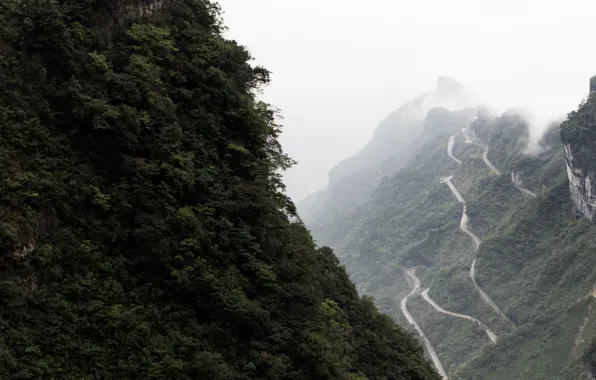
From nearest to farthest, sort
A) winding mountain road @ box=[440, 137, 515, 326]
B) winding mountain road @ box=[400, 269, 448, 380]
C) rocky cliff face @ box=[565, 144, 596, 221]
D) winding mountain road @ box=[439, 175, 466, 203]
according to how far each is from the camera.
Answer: winding mountain road @ box=[400, 269, 448, 380] → rocky cliff face @ box=[565, 144, 596, 221] → winding mountain road @ box=[440, 137, 515, 326] → winding mountain road @ box=[439, 175, 466, 203]

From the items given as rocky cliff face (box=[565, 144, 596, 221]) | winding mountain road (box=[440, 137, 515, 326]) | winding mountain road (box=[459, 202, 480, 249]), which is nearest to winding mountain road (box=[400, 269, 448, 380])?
winding mountain road (box=[440, 137, 515, 326])

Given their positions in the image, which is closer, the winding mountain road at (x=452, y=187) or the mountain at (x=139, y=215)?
the mountain at (x=139, y=215)

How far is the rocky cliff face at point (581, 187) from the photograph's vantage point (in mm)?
57375

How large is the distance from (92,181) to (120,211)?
0.82 meters

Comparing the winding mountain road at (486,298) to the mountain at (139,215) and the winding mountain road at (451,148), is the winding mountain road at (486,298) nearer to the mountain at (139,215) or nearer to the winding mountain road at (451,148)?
the winding mountain road at (451,148)

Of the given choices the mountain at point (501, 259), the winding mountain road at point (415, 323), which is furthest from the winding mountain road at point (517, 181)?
the winding mountain road at point (415, 323)

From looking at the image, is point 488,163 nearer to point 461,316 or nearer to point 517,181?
point 517,181

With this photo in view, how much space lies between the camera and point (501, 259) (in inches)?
2694

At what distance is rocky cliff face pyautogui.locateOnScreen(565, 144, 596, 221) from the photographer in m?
57.4

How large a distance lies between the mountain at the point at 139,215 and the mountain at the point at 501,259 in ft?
125

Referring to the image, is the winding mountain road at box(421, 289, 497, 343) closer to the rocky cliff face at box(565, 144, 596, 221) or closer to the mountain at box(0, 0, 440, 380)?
the rocky cliff face at box(565, 144, 596, 221)

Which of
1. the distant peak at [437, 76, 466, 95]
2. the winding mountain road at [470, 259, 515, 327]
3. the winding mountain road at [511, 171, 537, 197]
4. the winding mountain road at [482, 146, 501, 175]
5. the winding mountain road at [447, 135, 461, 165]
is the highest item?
the distant peak at [437, 76, 466, 95]

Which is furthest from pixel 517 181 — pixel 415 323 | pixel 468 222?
pixel 415 323

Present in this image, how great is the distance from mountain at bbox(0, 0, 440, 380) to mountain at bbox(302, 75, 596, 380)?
125ft
